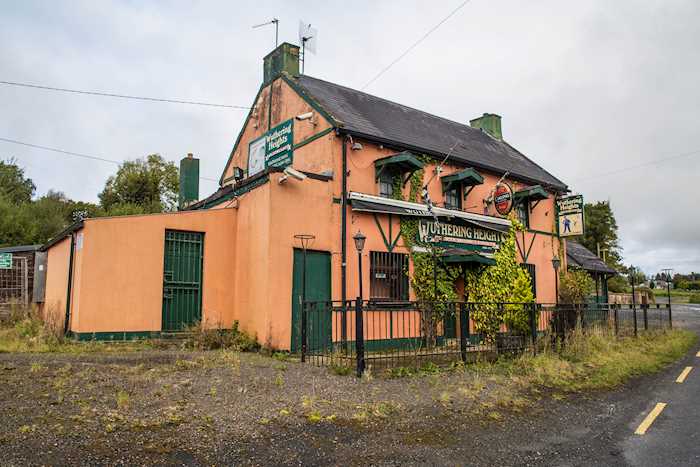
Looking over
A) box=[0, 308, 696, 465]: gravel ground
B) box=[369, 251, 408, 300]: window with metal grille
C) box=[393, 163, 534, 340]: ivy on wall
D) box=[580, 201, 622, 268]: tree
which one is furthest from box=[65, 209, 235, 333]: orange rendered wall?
box=[580, 201, 622, 268]: tree

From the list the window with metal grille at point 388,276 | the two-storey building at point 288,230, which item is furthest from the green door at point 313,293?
the window with metal grille at point 388,276

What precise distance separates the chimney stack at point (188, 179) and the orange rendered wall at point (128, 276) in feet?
20.7

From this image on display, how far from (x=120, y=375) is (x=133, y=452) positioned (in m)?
3.30

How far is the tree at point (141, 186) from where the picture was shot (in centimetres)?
3841

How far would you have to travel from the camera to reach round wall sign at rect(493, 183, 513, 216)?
15883 millimetres

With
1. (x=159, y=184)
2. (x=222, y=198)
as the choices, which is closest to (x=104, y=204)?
(x=159, y=184)

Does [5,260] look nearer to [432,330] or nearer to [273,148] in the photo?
[273,148]

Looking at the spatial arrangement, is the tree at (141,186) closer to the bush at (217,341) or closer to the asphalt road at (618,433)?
the bush at (217,341)

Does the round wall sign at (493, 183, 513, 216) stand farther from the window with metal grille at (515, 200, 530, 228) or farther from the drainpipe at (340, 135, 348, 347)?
the drainpipe at (340, 135, 348, 347)

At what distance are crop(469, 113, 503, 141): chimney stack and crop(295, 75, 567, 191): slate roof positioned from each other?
38.9 inches

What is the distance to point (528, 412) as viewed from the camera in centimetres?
637

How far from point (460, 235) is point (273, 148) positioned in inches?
250

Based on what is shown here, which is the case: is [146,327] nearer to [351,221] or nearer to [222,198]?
[222,198]

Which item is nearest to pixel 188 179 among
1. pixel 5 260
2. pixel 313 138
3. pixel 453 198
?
pixel 5 260
